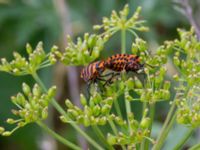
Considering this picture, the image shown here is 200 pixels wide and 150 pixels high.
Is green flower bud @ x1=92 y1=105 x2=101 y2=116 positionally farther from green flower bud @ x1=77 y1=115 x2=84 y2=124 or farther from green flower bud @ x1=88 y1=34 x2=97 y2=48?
green flower bud @ x1=88 y1=34 x2=97 y2=48

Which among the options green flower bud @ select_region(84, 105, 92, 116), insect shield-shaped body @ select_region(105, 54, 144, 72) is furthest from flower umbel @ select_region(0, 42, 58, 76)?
green flower bud @ select_region(84, 105, 92, 116)

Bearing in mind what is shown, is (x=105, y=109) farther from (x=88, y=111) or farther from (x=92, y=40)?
(x=92, y=40)

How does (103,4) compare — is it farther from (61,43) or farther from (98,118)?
(98,118)

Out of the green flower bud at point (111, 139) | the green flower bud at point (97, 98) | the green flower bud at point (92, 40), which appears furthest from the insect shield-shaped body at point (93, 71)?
the green flower bud at point (111, 139)

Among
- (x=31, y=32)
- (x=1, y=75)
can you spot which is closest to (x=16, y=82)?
(x=1, y=75)

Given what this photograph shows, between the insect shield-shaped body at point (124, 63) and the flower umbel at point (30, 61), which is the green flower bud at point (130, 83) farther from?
the flower umbel at point (30, 61)

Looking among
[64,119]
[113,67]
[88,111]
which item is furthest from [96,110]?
[113,67]

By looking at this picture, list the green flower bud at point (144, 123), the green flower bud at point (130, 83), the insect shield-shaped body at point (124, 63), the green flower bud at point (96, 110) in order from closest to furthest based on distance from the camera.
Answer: the green flower bud at point (144, 123), the green flower bud at point (96, 110), the green flower bud at point (130, 83), the insect shield-shaped body at point (124, 63)
